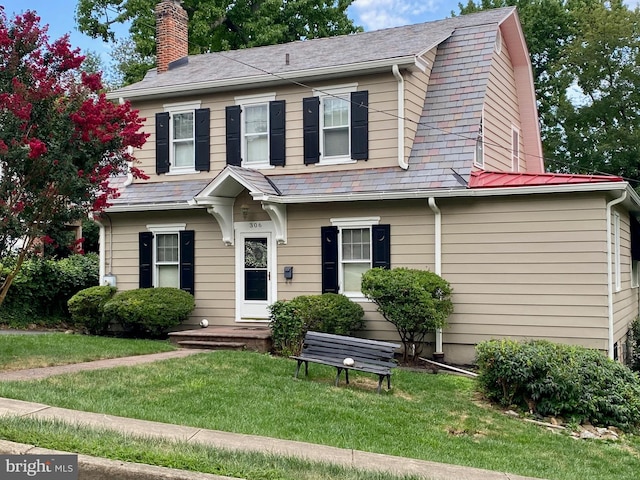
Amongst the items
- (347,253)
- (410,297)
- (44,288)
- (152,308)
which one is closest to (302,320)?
(347,253)

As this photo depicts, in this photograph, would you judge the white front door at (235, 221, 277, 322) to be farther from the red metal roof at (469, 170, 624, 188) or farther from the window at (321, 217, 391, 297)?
the red metal roof at (469, 170, 624, 188)

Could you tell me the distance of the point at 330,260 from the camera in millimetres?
13477

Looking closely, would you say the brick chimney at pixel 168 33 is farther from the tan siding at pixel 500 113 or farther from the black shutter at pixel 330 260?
the tan siding at pixel 500 113

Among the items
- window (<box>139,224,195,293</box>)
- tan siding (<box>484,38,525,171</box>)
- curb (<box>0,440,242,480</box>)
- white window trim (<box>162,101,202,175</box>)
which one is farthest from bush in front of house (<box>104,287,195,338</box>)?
curb (<box>0,440,242,480</box>)

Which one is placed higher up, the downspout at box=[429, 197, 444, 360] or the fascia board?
the fascia board

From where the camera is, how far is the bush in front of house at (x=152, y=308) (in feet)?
45.5

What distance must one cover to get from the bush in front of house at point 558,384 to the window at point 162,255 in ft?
24.7

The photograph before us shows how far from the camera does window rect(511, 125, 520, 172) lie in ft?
56.3

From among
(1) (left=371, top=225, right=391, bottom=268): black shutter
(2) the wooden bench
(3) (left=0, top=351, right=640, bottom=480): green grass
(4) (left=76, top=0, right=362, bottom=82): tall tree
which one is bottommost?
(3) (left=0, top=351, right=640, bottom=480): green grass

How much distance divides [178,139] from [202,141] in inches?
27.9

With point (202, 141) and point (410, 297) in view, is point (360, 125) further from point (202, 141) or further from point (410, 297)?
point (410, 297)

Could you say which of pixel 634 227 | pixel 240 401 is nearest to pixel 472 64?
pixel 634 227

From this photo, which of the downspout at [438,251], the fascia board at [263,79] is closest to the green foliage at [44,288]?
the fascia board at [263,79]

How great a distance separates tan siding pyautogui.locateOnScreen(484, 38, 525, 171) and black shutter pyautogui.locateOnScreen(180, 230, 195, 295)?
22.0 feet
